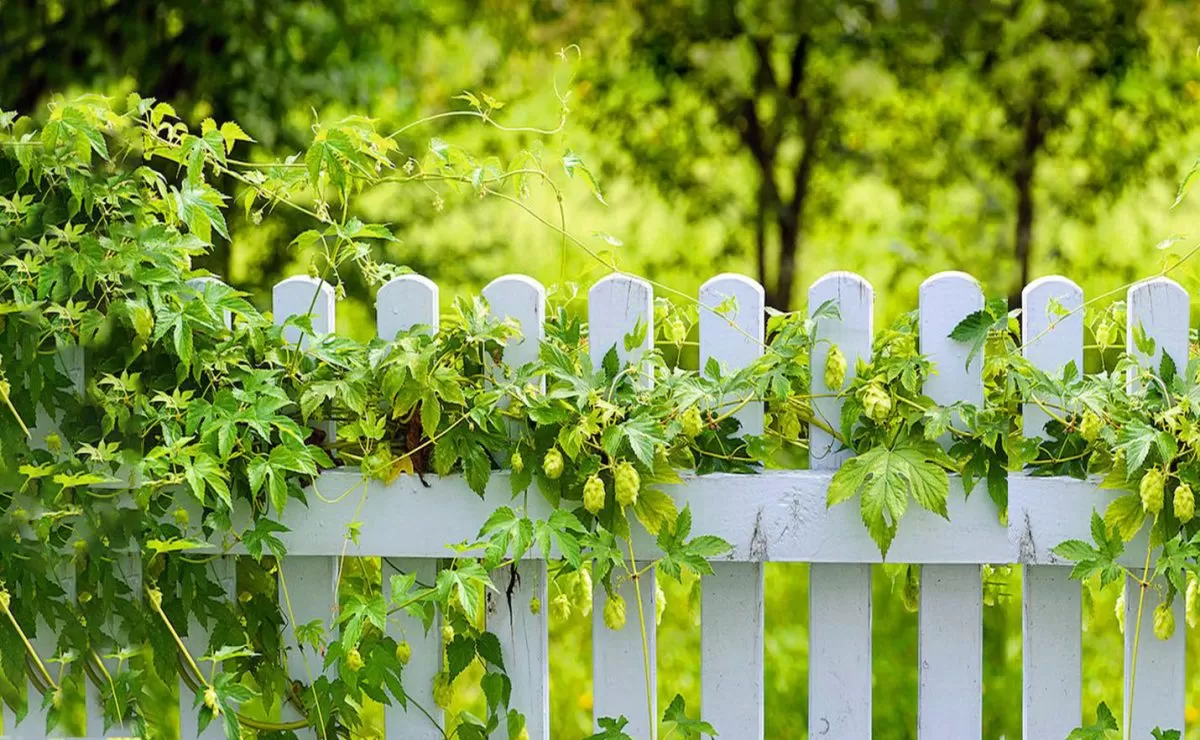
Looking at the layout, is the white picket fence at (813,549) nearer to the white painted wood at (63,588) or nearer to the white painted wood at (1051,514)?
the white painted wood at (1051,514)

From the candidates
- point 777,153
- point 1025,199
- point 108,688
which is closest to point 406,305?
point 108,688

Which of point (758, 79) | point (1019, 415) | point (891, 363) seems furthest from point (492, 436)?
point (758, 79)

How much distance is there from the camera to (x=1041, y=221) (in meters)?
4.73

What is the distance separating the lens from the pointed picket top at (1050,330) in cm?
199

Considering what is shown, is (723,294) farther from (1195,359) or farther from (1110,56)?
(1110,56)

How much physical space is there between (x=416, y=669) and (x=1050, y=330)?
1.12 meters

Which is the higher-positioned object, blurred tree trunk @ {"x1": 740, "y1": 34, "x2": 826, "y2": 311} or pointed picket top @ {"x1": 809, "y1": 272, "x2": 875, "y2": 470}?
blurred tree trunk @ {"x1": 740, "y1": 34, "x2": 826, "y2": 311}

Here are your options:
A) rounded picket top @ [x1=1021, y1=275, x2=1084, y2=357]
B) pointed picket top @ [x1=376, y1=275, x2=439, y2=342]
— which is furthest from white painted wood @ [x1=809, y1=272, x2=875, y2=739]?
pointed picket top @ [x1=376, y1=275, x2=439, y2=342]

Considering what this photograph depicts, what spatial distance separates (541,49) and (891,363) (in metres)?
3.36

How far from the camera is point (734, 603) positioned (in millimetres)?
2133

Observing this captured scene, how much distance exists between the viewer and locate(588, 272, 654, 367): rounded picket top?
2.04 meters

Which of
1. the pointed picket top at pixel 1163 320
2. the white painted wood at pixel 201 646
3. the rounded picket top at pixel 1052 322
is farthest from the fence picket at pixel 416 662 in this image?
the pointed picket top at pixel 1163 320

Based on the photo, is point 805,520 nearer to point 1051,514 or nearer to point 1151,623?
point 1051,514

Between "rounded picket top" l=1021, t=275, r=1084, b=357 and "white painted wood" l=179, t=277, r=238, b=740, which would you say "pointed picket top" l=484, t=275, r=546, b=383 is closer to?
"white painted wood" l=179, t=277, r=238, b=740
